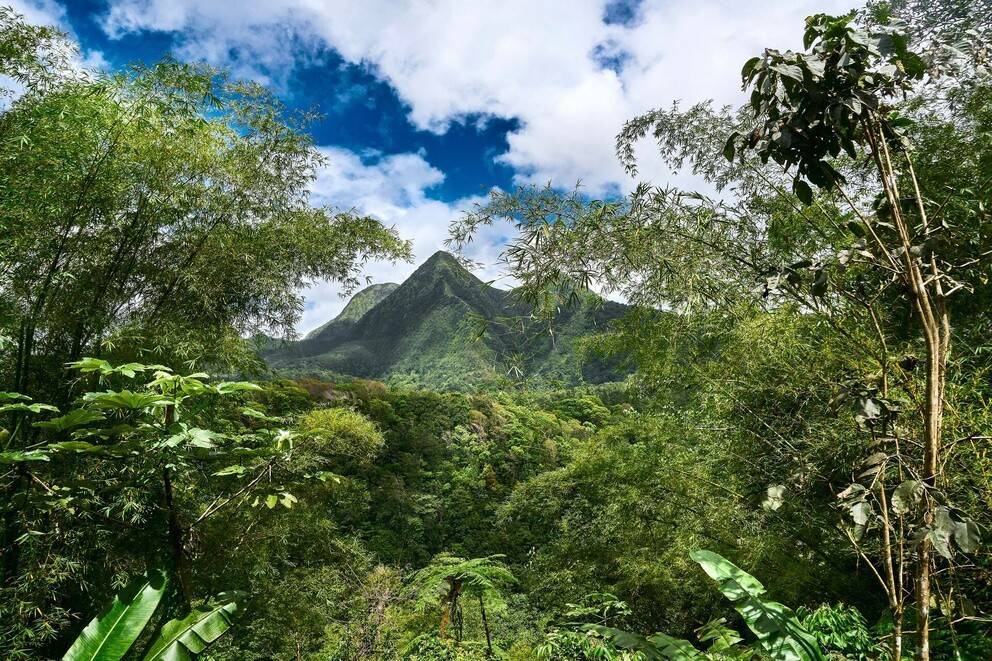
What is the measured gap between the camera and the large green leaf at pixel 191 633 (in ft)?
5.77

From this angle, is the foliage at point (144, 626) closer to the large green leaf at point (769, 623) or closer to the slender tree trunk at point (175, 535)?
the slender tree trunk at point (175, 535)

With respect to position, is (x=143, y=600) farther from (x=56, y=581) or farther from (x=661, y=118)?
(x=661, y=118)

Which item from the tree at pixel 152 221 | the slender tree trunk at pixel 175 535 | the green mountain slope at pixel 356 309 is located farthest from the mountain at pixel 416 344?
the slender tree trunk at pixel 175 535

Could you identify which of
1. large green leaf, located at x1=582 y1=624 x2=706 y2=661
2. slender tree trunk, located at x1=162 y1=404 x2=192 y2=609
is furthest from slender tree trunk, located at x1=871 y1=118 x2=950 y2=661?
slender tree trunk, located at x1=162 y1=404 x2=192 y2=609

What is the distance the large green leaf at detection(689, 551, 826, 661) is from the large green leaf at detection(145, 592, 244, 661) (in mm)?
1760

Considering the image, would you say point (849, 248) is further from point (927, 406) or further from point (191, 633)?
point (191, 633)

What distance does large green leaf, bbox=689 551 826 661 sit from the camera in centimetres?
168

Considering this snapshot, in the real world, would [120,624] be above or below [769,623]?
below

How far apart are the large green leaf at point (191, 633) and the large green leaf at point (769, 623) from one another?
176 centimetres

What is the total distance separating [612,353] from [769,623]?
301 centimetres

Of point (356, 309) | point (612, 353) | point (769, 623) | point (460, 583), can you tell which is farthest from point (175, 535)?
point (356, 309)

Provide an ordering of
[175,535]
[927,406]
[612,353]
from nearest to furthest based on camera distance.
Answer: [927,406] → [175,535] → [612,353]

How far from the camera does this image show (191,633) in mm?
1784

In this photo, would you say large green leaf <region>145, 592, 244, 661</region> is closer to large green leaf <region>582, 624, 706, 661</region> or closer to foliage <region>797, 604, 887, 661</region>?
large green leaf <region>582, 624, 706, 661</region>
